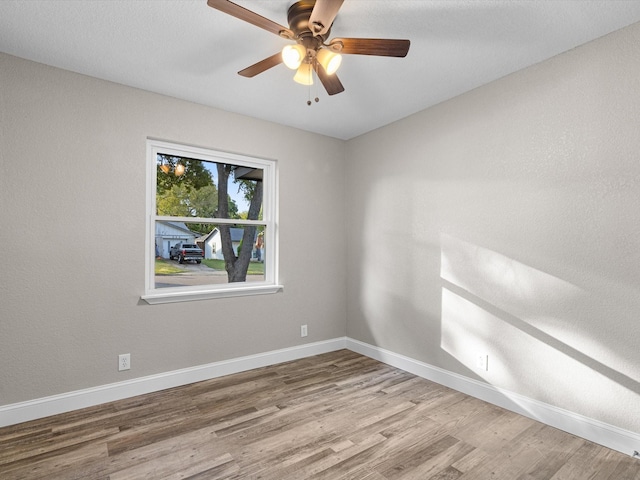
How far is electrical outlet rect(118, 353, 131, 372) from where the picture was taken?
9.12 ft

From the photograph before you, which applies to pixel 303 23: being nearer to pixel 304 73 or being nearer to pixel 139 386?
pixel 304 73

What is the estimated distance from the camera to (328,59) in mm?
1993

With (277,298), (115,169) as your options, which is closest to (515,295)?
(277,298)

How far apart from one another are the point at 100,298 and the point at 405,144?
10.0 feet

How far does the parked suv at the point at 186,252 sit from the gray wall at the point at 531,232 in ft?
6.33

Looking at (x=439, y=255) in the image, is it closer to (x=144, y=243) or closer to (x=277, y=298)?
(x=277, y=298)

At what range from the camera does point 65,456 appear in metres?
2.06

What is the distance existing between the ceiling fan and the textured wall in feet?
4.62

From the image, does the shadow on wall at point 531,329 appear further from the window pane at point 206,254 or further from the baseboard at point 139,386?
the window pane at point 206,254

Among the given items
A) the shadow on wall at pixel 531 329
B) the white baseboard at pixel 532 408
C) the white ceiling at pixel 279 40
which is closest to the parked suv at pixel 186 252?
the white ceiling at pixel 279 40

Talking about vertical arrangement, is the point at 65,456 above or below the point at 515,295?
below

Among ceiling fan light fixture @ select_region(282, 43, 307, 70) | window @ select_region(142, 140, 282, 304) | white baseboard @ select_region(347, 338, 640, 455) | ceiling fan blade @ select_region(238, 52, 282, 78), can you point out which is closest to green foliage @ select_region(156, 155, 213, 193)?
window @ select_region(142, 140, 282, 304)

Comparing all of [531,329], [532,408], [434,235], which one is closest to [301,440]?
[532,408]

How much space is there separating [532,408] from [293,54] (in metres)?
2.85
